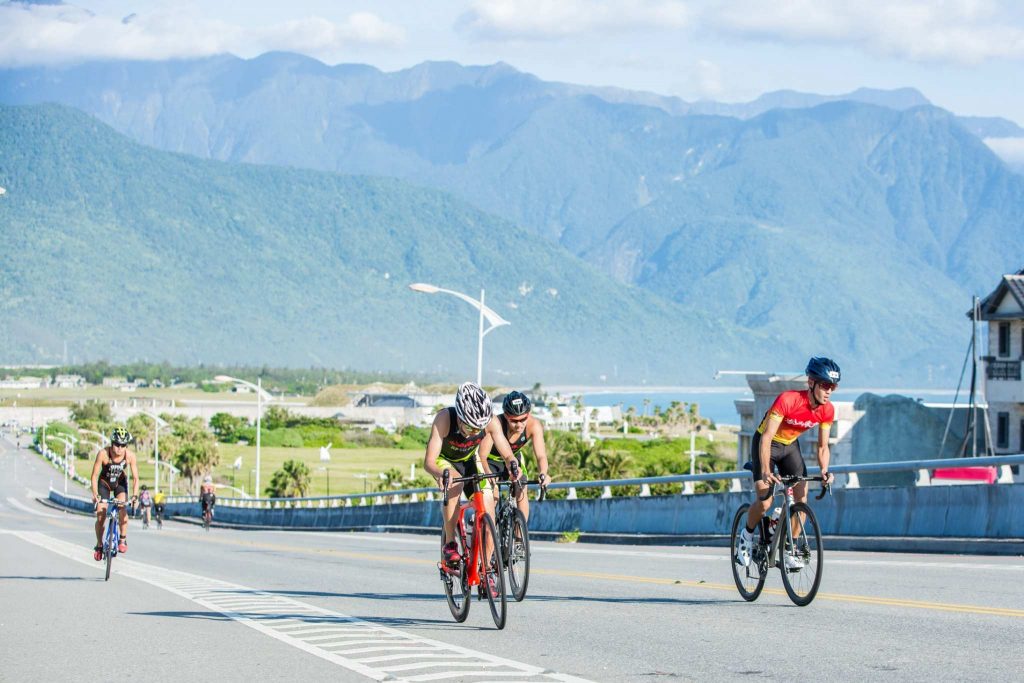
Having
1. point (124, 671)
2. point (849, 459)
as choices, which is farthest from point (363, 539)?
point (849, 459)

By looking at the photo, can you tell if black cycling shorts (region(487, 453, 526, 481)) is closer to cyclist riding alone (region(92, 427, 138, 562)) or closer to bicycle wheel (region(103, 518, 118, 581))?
cyclist riding alone (region(92, 427, 138, 562))

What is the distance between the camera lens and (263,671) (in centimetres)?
1054

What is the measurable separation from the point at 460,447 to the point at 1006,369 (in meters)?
38.8

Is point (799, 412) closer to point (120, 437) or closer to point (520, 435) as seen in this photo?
point (520, 435)

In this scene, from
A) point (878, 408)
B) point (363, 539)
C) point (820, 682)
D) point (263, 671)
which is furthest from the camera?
point (878, 408)

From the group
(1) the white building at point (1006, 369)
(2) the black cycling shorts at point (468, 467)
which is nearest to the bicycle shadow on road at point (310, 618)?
(2) the black cycling shorts at point (468, 467)

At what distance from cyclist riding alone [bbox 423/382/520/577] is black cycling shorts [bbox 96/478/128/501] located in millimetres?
8392

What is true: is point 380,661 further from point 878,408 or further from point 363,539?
point 878,408

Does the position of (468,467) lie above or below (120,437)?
below

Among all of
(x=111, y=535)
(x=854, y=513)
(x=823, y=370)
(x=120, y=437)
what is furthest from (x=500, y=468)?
(x=854, y=513)

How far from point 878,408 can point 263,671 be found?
50048 millimetres

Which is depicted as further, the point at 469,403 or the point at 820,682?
the point at 469,403

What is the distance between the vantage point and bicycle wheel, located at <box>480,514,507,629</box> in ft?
39.3

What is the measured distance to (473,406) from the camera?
38.8 ft
